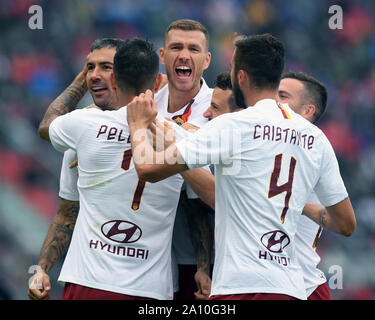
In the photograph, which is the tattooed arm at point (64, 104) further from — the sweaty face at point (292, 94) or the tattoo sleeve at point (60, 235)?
the sweaty face at point (292, 94)

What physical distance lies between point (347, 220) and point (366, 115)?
875cm

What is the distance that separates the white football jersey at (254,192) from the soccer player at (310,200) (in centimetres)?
90

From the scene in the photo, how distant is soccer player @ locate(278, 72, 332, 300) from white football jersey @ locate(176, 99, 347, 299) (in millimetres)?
901

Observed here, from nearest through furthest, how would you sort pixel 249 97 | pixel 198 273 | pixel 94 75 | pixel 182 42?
1. pixel 249 97
2. pixel 198 273
3. pixel 94 75
4. pixel 182 42

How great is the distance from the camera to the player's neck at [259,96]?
3799 mm

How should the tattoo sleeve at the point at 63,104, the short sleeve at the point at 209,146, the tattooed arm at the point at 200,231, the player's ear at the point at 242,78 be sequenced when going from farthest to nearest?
1. the tattoo sleeve at the point at 63,104
2. the tattooed arm at the point at 200,231
3. the player's ear at the point at 242,78
4. the short sleeve at the point at 209,146

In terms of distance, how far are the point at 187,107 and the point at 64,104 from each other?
2.99 ft

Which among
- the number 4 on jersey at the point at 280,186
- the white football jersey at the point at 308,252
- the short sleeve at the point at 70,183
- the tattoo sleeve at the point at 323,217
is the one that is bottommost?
the white football jersey at the point at 308,252

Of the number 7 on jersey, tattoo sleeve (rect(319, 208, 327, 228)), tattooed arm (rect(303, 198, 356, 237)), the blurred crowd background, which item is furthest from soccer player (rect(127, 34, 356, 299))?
the blurred crowd background

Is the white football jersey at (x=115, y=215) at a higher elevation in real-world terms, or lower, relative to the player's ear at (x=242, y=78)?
lower

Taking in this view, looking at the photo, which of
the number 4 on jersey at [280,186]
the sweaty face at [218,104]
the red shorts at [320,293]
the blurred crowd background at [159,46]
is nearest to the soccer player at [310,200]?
the red shorts at [320,293]

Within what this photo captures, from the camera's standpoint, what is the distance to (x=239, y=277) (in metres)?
3.52

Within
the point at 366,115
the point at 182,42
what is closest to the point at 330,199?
the point at 182,42
